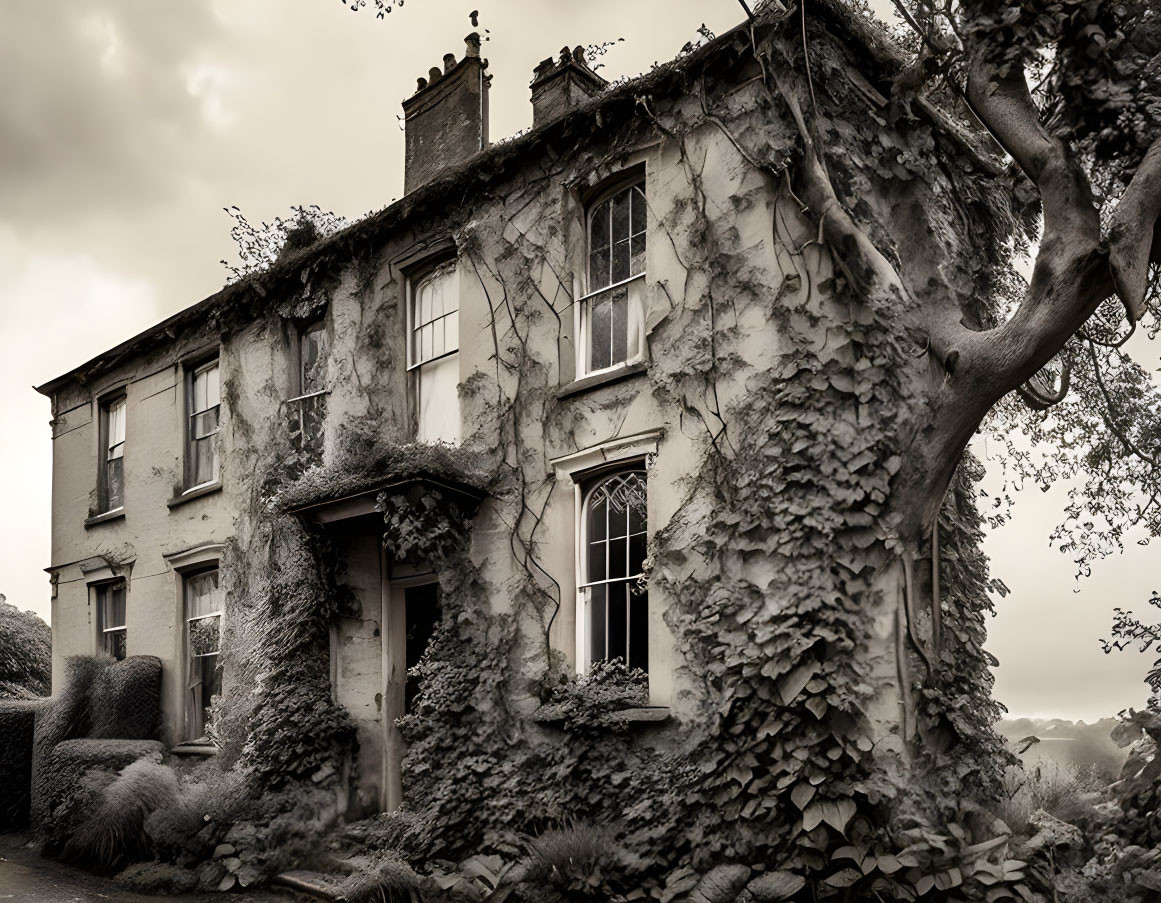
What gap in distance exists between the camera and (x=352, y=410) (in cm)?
1324

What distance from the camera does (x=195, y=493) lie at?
15398 mm

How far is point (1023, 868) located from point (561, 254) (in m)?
6.99

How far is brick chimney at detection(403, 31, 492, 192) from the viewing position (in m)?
14.0

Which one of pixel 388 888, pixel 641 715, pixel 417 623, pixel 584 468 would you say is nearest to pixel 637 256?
pixel 584 468

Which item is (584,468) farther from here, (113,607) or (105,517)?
(113,607)

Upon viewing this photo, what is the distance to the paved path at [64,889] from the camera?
10125 mm

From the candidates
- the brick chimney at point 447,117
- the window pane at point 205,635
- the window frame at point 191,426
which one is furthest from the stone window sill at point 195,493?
the brick chimney at point 447,117

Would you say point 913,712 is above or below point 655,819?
above

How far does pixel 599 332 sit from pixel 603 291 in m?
0.42

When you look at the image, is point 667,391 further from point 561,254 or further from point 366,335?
point 366,335

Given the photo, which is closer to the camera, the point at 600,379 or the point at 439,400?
the point at 600,379

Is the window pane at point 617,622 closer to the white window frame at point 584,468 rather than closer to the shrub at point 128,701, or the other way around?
the white window frame at point 584,468

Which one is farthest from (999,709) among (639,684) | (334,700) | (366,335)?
(366,335)

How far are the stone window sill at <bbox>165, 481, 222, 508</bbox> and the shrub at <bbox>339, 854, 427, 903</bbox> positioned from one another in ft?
24.3
